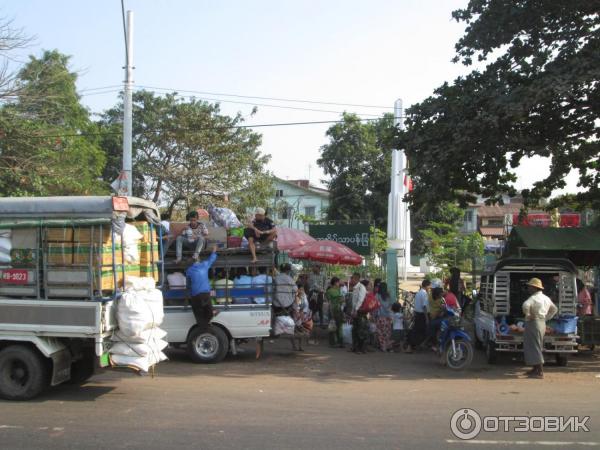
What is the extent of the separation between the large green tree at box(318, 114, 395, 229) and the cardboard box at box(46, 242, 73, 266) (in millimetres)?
36446

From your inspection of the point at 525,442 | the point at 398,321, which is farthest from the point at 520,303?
the point at 525,442

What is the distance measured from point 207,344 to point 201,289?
3.91ft

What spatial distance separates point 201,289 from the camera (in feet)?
37.1

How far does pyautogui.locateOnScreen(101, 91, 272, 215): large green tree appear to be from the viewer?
98.6ft

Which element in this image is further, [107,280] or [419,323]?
[419,323]

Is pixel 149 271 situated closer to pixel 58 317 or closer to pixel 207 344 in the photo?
pixel 58 317

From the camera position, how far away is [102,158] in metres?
27.6

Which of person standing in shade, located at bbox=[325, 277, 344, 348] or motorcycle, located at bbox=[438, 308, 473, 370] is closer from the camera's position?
motorcycle, located at bbox=[438, 308, 473, 370]

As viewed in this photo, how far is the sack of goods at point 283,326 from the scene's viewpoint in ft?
39.9

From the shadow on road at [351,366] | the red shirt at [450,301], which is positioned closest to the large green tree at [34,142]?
the shadow on road at [351,366]

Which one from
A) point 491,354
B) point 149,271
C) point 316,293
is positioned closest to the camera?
point 149,271
